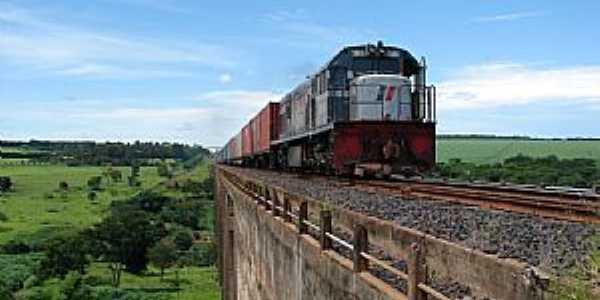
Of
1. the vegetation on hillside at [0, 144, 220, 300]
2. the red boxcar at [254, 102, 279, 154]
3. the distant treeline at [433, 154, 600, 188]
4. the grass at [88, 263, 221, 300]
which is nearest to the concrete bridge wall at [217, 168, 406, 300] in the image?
the distant treeline at [433, 154, 600, 188]

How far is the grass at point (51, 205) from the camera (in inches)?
4914

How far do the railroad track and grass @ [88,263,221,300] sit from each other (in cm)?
5929

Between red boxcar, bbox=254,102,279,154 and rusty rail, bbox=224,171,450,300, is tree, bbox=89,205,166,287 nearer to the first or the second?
red boxcar, bbox=254,102,279,154

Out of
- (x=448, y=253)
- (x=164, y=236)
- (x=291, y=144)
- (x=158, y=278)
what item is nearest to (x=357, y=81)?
(x=291, y=144)

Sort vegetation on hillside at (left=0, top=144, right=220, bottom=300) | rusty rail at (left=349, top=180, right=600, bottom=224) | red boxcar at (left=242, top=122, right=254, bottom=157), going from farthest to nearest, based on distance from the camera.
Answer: vegetation on hillside at (left=0, top=144, right=220, bottom=300)
red boxcar at (left=242, top=122, right=254, bottom=157)
rusty rail at (left=349, top=180, right=600, bottom=224)

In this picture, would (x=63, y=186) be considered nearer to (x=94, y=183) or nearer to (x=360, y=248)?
(x=94, y=183)

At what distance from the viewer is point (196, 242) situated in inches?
4247

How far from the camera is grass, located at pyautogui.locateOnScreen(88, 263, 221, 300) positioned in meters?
79.8

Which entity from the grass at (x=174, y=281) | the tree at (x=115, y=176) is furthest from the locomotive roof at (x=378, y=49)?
the tree at (x=115, y=176)

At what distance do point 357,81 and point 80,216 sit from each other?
118 m

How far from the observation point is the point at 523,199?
44.2 feet

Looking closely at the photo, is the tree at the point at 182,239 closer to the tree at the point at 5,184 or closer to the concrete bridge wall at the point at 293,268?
the concrete bridge wall at the point at 293,268

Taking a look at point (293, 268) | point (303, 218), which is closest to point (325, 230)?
point (303, 218)

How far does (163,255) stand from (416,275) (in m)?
91.0
